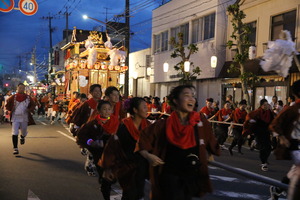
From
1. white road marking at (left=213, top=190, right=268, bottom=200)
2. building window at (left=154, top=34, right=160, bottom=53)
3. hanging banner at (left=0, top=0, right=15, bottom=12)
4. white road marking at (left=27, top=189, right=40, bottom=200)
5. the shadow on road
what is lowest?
the shadow on road

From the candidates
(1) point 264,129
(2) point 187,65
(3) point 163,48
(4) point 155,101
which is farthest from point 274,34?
(3) point 163,48

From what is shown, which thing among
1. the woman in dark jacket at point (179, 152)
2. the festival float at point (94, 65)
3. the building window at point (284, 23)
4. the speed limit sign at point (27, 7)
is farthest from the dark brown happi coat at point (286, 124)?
the festival float at point (94, 65)

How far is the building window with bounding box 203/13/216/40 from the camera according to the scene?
2037cm

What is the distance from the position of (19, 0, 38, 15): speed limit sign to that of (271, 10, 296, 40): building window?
11056mm

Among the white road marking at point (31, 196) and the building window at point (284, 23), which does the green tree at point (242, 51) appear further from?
the white road marking at point (31, 196)

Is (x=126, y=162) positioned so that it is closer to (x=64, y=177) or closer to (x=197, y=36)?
(x=64, y=177)

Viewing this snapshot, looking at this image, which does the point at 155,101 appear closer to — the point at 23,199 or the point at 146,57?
the point at 23,199

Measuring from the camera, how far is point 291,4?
14.8 metres

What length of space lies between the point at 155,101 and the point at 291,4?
769 centimetres

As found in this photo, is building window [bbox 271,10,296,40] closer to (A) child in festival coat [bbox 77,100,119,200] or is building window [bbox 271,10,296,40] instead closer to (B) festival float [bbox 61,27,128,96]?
(B) festival float [bbox 61,27,128,96]

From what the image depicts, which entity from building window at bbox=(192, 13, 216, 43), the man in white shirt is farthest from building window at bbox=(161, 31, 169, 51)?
the man in white shirt

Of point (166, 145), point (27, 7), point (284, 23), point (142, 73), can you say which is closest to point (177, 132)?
point (166, 145)

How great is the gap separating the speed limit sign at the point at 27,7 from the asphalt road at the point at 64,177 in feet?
17.6

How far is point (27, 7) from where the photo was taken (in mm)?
12453
